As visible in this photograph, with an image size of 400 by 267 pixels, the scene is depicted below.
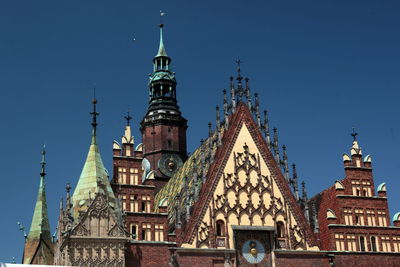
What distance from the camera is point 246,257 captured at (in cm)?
4097

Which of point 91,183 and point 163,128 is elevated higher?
point 163,128

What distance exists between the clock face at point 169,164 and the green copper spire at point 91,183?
54.5 feet

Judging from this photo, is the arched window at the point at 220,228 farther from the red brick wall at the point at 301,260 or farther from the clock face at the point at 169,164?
the clock face at the point at 169,164

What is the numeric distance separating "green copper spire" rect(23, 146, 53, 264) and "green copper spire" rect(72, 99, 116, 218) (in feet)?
33.3

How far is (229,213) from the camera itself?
136ft

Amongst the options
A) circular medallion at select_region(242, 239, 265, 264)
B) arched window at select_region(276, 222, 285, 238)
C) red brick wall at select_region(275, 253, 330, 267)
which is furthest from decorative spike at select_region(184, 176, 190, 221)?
red brick wall at select_region(275, 253, 330, 267)

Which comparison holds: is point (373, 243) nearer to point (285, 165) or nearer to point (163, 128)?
point (285, 165)

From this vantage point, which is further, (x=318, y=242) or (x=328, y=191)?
(x=328, y=191)

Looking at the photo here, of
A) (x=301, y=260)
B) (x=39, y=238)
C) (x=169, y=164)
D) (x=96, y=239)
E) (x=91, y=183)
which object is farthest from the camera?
(x=169, y=164)

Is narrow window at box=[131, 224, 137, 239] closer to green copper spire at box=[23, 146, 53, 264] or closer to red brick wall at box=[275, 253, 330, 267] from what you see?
red brick wall at box=[275, 253, 330, 267]

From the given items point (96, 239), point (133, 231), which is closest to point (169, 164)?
point (133, 231)

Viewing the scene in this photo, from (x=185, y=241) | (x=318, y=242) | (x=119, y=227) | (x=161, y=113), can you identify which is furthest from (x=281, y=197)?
(x=161, y=113)

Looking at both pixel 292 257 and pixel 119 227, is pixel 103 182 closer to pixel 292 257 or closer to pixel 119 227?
pixel 119 227

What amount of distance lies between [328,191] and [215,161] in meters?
9.60
